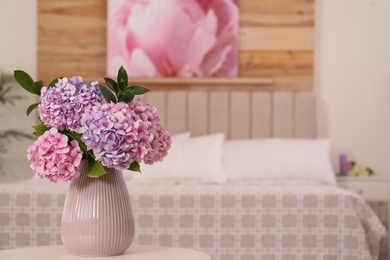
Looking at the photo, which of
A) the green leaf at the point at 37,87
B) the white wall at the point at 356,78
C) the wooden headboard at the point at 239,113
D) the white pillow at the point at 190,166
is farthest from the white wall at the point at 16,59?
the green leaf at the point at 37,87

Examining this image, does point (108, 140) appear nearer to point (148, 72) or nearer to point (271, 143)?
point (271, 143)

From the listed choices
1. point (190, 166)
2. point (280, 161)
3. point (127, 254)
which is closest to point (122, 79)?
point (127, 254)

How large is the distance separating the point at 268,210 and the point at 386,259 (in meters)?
1.40

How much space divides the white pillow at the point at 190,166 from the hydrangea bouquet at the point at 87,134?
2.65 metres

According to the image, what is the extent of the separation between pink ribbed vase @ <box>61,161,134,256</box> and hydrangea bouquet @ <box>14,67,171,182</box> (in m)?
0.06

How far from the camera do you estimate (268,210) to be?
14.4 feet

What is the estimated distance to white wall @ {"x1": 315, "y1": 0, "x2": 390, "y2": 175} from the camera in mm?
5973

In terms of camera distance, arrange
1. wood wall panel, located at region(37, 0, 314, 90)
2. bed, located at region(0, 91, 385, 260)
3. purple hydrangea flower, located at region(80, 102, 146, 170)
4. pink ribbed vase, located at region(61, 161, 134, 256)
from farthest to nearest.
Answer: wood wall panel, located at region(37, 0, 314, 90) → bed, located at region(0, 91, 385, 260) → pink ribbed vase, located at region(61, 161, 134, 256) → purple hydrangea flower, located at region(80, 102, 146, 170)

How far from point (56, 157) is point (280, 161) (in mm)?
3047

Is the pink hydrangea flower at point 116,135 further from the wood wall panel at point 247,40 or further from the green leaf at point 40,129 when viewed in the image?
the wood wall panel at point 247,40

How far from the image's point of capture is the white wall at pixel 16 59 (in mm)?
6039

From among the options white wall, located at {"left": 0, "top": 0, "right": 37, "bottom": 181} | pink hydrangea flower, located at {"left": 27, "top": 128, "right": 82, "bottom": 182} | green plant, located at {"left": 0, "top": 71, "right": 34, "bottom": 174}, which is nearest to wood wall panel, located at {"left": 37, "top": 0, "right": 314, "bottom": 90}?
white wall, located at {"left": 0, "top": 0, "right": 37, "bottom": 181}

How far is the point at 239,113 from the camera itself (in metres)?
5.98

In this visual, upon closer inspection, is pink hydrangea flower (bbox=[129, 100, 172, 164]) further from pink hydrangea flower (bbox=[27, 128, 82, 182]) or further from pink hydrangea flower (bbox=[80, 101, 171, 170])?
pink hydrangea flower (bbox=[27, 128, 82, 182])
